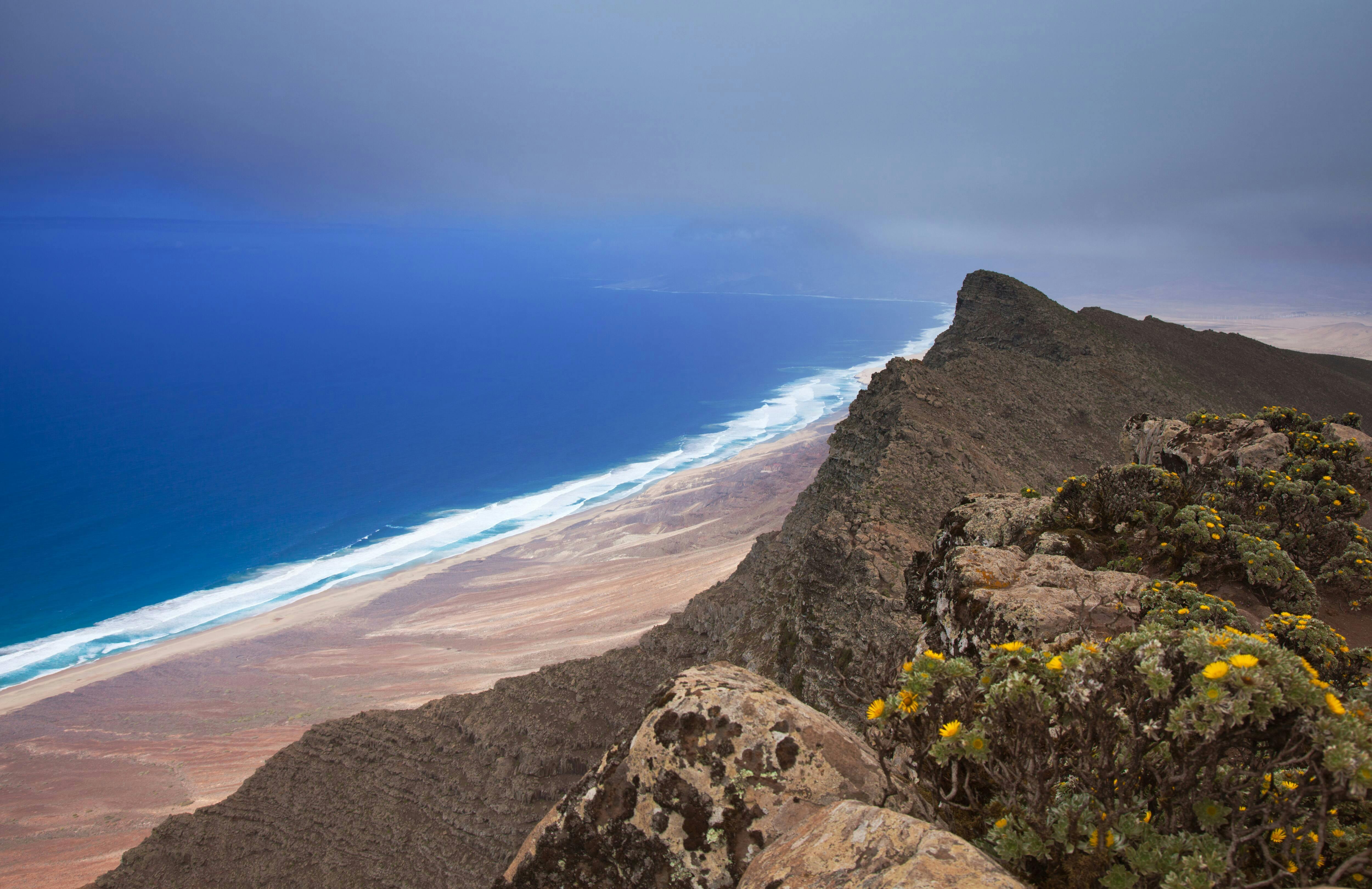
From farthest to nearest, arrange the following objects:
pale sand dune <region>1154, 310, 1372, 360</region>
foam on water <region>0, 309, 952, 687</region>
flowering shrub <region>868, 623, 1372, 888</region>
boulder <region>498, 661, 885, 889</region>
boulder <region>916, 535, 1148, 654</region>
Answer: pale sand dune <region>1154, 310, 1372, 360</region> → foam on water <region>0, 309, 952, 687</region> → boulder <region>916, 535, 1148, 654</region> → boulder <region>498, 661, 885, 889</region> → flowering shrub <region>868, 623, 1372, 888</region>

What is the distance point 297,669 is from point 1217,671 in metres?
40.1

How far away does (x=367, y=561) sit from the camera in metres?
50.9

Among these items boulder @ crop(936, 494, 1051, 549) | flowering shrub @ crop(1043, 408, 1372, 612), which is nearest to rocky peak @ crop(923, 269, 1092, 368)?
flowering shrub @ crop(1043, 408, 1372, 612)

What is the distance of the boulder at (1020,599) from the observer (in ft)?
19.5

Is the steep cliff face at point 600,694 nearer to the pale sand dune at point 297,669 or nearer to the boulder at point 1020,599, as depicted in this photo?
the boulder at point 1020,599

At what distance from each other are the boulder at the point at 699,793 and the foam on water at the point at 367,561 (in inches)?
1829

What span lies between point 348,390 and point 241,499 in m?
55.2

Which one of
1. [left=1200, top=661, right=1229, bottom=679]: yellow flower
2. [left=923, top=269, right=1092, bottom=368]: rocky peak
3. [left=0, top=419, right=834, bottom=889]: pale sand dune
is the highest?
[left=923, top=269, right=1092, bottom=368]: rocky peak

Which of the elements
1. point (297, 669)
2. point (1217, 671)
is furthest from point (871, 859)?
point (297, 669)

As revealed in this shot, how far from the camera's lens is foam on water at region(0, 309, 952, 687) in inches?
1531

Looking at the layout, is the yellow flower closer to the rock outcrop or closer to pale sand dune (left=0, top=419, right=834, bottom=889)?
the rock outcrop

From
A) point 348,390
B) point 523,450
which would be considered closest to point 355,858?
point 523,450

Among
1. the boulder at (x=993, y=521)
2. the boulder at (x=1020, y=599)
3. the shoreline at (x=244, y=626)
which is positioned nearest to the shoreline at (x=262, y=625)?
the shoreline at (x=244, y=626)

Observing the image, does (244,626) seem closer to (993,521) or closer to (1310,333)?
(993,521)
